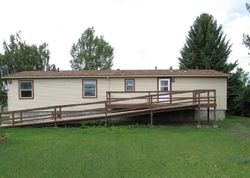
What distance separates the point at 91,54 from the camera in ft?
161

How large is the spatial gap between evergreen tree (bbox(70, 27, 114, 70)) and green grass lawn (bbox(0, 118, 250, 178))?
34.4 m

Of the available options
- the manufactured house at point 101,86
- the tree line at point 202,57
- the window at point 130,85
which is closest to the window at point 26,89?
the manufactured house at point 101,86

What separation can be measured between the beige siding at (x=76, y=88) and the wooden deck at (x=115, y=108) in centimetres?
57

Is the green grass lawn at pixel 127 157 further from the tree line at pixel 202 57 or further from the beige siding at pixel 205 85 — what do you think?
the tree line at pixel 202 57

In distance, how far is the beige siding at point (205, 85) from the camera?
22.8m

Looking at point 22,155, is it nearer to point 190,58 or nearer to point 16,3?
point 16,3

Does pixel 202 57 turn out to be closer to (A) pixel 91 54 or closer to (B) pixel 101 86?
(B) pixel 101 86

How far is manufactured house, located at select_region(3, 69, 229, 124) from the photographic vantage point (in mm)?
22641

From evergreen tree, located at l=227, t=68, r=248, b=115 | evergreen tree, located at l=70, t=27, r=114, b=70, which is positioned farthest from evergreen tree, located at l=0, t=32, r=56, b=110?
evergreen tree, located at l=227, t=68, r=248, b=115

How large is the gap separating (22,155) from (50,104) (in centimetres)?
1277

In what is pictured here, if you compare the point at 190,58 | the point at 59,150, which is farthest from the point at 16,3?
the point at 190,58

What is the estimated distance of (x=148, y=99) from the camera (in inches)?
856

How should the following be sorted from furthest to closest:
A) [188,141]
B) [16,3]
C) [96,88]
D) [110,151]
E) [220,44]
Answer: [220,44], [96,88], [16,3], [188,141], [110,151]

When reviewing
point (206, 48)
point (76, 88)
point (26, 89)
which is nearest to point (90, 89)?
point (76, 88)
